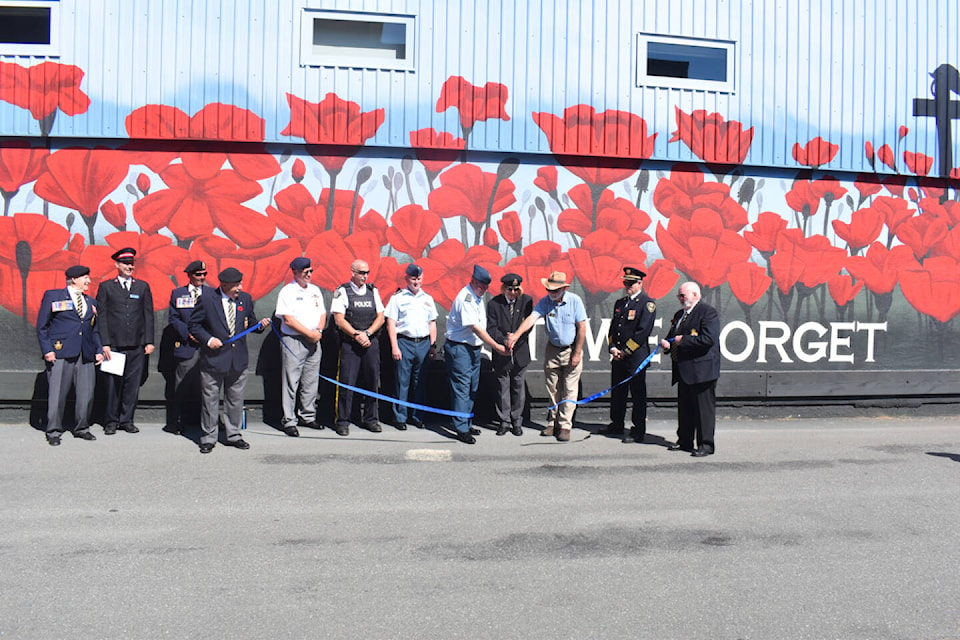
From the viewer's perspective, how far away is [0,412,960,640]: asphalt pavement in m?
4.07

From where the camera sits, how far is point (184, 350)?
8.68 m

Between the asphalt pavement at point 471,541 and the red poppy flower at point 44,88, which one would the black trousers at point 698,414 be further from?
the red poppy flower at point 44,88

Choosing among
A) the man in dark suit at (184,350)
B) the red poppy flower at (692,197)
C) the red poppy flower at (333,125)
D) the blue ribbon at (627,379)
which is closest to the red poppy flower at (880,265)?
the red poppy flower at (692,197)

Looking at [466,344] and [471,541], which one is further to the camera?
[466,344]

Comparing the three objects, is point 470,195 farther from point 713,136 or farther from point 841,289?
point 841,289

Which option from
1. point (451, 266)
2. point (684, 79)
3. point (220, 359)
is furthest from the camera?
point (684, 79)

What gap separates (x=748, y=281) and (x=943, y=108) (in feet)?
11.5

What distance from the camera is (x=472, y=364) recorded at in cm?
905

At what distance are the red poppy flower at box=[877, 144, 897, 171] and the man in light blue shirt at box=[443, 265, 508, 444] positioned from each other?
5.61m

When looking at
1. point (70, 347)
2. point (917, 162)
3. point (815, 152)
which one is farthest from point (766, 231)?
point (70, 347)

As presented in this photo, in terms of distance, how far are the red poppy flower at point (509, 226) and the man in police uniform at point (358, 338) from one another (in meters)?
1.80

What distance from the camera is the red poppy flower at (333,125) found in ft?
31.1

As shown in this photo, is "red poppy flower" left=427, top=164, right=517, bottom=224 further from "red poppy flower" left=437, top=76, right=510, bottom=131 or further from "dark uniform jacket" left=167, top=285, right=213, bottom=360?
"dark uniform jacket" left=167, top=285, right=213, bottom=360

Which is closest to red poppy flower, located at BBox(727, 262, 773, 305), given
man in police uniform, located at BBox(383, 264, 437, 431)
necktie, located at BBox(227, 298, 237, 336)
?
man in police uniform, located at BBox(383, 264, 437, 431)
